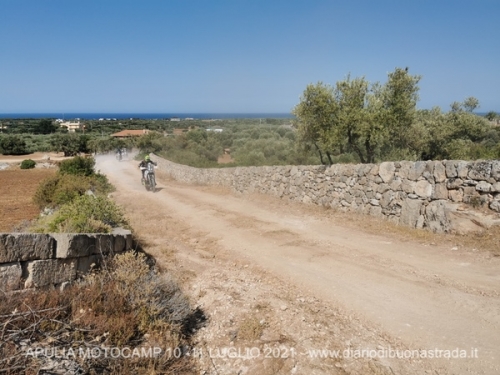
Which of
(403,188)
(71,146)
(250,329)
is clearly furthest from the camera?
(71,146)

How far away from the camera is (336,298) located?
538 cm

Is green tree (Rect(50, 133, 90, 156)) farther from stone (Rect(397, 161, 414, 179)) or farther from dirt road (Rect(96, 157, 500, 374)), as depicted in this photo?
stone (Rect(397, 161, 414, 179))

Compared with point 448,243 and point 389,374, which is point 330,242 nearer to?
point 448,243

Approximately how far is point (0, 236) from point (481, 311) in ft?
21.4

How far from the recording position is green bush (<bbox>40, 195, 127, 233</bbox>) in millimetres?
6668

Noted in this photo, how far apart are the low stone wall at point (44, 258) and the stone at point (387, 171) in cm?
812

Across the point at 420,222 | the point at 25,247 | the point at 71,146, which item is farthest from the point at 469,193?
the point at 71,146

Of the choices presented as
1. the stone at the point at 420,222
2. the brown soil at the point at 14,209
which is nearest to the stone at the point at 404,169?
the stone at the point at 420,222

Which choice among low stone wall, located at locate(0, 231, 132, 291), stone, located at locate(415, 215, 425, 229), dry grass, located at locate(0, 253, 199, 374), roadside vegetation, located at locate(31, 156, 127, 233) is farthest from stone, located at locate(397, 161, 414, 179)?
low stone wall, located at locate(0, 231, 132, 291)

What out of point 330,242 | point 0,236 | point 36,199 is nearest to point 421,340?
point 330,242

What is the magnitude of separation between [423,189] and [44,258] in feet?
28.8

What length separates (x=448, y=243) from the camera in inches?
306

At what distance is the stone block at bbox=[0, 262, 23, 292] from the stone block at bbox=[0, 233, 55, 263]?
0.06 meters

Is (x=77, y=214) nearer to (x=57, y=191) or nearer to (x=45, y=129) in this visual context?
(x=57, y=191)
